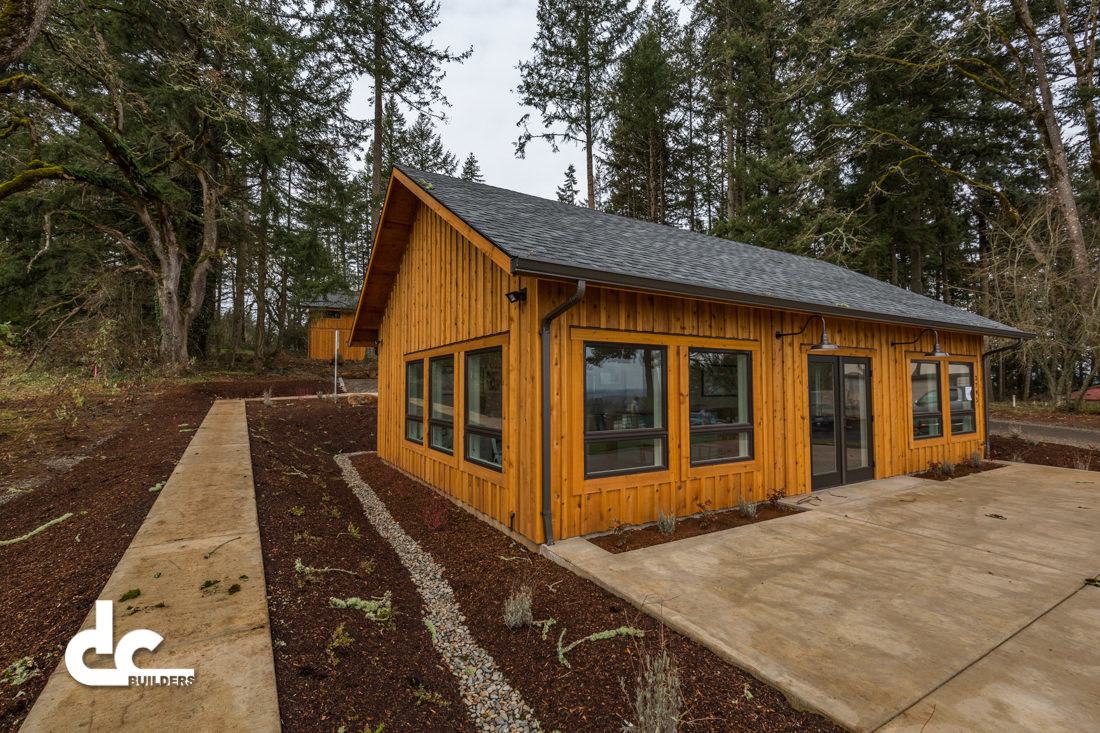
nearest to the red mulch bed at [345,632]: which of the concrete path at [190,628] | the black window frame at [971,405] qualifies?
the concrete path at [190,628]

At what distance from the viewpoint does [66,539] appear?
3.51m

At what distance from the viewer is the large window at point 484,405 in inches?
197

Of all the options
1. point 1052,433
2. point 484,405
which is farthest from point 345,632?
point 1052,433

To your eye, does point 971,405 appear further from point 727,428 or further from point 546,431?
point 546,431

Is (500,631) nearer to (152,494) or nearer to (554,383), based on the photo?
(554,383)

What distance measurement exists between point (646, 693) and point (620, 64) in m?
20.6

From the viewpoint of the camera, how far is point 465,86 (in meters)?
19.8

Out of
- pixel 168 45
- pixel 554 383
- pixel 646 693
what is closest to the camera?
pixel 646 693

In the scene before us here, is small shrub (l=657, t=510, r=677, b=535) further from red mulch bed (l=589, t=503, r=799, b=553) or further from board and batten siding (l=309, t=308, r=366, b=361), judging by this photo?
board and batten siding (l=309, t=308, r=366, b=361)

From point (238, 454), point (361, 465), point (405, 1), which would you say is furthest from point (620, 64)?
point (238, 454)

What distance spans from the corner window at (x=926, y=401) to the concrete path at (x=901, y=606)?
95.1 inches

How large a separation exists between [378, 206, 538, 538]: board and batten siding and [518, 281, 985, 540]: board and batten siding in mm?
475

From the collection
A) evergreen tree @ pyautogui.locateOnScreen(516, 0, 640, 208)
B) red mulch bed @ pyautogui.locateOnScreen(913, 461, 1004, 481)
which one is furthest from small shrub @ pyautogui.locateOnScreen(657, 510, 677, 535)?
evergreen tree @ pyautogui.locateOnScreen(516, 0, 640, 208)

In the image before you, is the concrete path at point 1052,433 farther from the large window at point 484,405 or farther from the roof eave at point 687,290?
the large window at point 484,405
